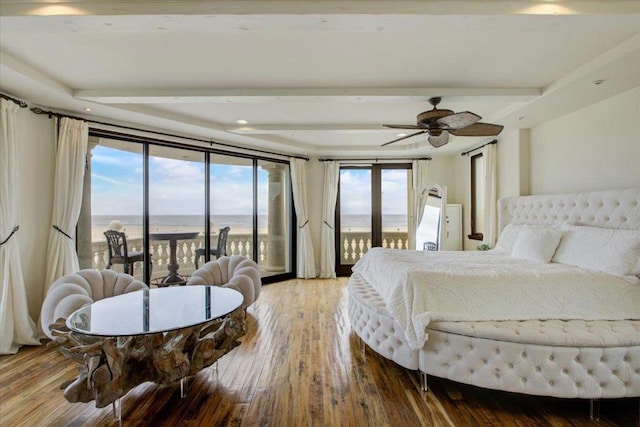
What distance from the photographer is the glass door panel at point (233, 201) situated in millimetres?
5066

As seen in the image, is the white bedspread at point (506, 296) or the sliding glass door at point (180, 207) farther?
the sliding glass door at point (180, 207)

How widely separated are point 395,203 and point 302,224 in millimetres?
1937

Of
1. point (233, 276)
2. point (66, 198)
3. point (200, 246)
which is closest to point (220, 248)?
point (200, 246)

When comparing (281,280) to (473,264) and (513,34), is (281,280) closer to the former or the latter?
(473,264)

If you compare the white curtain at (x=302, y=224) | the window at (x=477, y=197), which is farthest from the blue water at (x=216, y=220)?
the window at (x=477, y=197)

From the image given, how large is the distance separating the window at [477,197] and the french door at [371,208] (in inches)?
46.0

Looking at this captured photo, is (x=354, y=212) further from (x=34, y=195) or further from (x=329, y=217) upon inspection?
(x=34, y=195)

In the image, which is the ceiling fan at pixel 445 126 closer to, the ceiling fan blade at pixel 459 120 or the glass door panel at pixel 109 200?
the ceiling fan blade at pixel 459 120

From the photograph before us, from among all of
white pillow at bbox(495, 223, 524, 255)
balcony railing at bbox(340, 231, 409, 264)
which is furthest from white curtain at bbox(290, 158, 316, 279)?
white pillow at bbox(495, 223, 524, 255)

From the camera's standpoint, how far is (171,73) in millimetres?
2629

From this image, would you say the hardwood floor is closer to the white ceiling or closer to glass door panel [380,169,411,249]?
the white ceiling

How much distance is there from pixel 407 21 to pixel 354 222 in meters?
4.67

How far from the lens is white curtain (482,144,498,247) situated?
4493mm

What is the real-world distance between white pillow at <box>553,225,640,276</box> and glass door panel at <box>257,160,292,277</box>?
14.2ft
